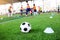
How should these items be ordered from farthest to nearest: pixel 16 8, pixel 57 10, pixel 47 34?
pixel 16 8, pixel 57 10, pixel 47 34

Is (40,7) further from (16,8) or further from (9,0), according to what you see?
(9,0)

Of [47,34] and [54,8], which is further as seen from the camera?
[54,8]

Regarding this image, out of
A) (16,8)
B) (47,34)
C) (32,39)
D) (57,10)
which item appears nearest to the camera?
(32,39)

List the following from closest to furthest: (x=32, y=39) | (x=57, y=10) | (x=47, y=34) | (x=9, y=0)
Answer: (x=32, y=39) < (x=47, y=34) < (x=57, y=10) < (x=9, y=0)

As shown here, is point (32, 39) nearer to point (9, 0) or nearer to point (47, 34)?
point (47, 34)

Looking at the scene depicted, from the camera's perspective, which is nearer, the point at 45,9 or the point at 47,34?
the point at 47,34

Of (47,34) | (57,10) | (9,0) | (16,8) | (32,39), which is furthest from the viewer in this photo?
(9,0)

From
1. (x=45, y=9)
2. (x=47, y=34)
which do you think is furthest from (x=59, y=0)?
(x=47, y=34)

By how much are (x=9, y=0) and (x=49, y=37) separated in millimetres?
30559

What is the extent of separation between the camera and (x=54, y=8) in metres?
28.2

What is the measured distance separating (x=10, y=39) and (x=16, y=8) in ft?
73.0

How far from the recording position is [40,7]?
2892 centimetres

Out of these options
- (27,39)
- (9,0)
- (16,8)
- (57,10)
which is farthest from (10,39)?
(9,0)

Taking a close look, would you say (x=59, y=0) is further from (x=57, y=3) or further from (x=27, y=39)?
(x=27, y=39)
